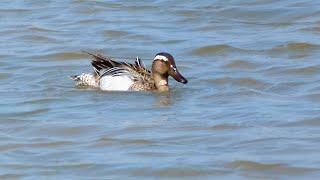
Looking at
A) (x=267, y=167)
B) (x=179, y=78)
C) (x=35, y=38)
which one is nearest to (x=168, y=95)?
(x=179, y=78)

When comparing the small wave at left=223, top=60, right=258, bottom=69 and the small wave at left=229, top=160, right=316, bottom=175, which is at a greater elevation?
the small wave at left=223, top=60, right=258, bottom=69

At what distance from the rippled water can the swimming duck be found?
0.57 feet

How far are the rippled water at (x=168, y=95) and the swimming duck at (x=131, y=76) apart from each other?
0.17m

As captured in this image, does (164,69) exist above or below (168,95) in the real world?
above

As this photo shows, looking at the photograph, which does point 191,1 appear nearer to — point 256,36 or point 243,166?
point 256,36

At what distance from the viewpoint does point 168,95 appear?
41.9ft

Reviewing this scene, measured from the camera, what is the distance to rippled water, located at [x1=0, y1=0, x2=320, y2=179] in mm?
9344

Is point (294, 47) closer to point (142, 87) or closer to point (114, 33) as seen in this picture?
point (142, 87)

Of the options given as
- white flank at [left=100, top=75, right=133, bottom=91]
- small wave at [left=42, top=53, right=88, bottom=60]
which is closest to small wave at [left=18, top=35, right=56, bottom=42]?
small wave at [left=42, top=53, right=88, bottom=60]

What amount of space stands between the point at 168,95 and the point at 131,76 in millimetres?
562

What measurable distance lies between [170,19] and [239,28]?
1.26 m

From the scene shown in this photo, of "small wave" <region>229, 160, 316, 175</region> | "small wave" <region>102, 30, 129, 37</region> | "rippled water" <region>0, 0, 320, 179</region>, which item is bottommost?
"small wave" <region>229, 160, 316, 175</region>

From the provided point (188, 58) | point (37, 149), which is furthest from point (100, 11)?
point (37, 149)

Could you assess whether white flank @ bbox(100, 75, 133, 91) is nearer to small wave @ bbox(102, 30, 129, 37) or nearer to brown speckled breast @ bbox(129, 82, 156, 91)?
brown speckled breast @ bbox(129, 82, 156, 91)
